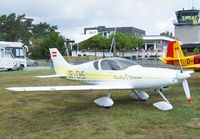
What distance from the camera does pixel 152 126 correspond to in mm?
7484

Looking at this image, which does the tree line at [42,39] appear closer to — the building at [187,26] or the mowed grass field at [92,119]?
the building at [187,26]

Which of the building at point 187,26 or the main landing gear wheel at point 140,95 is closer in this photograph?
the main landing gear wheel at point 140,95

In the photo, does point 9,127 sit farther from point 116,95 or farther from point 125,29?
point 125,29

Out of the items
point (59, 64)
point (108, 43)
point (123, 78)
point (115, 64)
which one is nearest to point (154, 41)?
point (108, 43)

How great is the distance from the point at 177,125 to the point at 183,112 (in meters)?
1.58

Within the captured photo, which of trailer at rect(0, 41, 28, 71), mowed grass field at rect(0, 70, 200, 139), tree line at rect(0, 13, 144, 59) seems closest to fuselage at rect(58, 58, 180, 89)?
mowed grass field at rect(0, 70, 200, 139)

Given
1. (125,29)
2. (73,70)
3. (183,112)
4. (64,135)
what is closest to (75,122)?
(64,135)

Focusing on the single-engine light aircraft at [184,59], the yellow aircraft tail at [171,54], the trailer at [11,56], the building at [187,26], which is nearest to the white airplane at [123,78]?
the single-engine light aircraft at [184,59]

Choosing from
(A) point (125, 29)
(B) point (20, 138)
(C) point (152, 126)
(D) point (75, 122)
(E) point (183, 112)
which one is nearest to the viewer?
(B) point (20, 138)

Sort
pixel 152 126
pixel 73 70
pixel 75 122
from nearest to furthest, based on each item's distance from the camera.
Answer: pixel 152 126, pixel 75 122, pixel 73 70

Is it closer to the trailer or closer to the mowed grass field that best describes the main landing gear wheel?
the mowed grass field

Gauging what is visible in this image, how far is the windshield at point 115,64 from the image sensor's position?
10.4 metres

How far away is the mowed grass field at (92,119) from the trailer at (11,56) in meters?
19.5

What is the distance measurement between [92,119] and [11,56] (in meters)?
25.3
